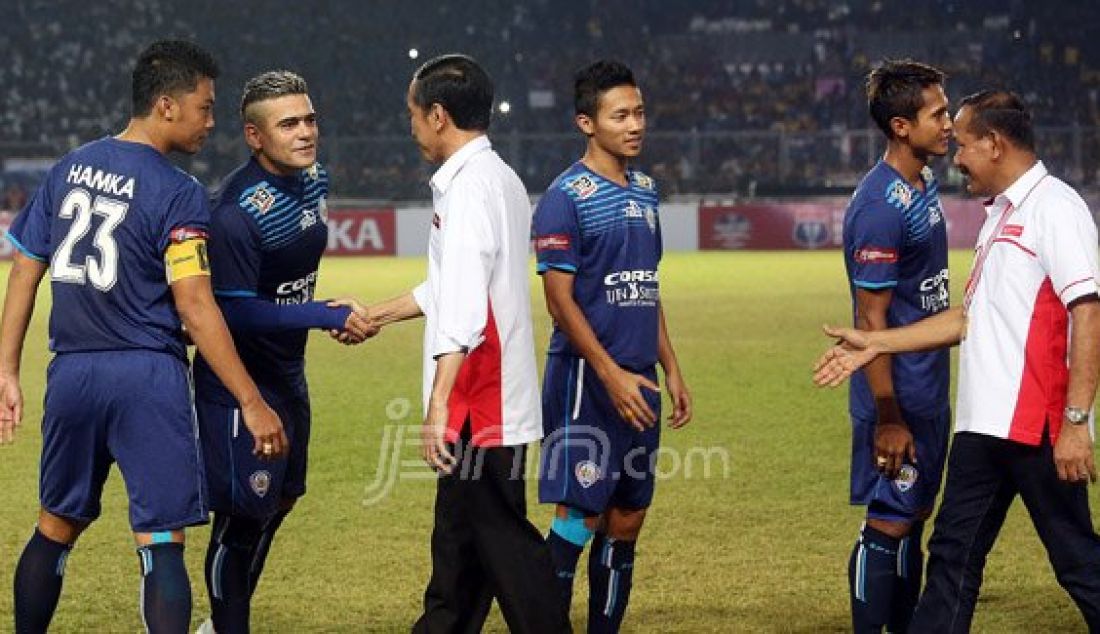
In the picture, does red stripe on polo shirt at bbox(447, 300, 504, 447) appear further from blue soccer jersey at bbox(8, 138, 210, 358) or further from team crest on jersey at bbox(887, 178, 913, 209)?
team crest on jersey at bbox(887, 178, 913, 209)

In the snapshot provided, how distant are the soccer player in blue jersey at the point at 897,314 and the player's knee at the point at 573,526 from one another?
3.49 feet

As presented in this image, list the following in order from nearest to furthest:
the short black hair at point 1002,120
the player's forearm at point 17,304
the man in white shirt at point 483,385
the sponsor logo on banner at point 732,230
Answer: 1. the man in white shirt at point 483,385
2. the short black hair at point 1002,120
3. the player's forearm at point 17,304
4. the sponsor logo on banner at point 732,230

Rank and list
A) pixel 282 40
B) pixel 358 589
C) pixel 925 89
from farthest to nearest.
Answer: pixel 282 40 < pixel 358 589 < pixel 925 89

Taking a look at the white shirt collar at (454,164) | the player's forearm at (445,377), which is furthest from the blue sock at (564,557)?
the white shirt collar at (454,164)

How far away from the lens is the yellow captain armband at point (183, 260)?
217 inches

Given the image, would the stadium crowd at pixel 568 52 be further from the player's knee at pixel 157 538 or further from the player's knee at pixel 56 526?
the player's knee at pixel 157 538

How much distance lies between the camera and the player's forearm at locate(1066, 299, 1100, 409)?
532 centimetres

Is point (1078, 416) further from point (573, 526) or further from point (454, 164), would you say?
point (454, 164)

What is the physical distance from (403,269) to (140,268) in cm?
2378

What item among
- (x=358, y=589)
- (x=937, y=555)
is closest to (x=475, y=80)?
(x=937, y=555)

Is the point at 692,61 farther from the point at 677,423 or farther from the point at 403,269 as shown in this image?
the point at 677,423

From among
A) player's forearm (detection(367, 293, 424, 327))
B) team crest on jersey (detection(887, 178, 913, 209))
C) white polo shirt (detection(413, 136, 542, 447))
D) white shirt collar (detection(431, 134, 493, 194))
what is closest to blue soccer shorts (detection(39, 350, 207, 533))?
white polo shirt (detection(413, 136, 542, 447))

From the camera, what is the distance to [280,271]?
6.33 meters

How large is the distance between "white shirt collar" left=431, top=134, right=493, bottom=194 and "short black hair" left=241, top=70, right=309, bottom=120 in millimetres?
991
